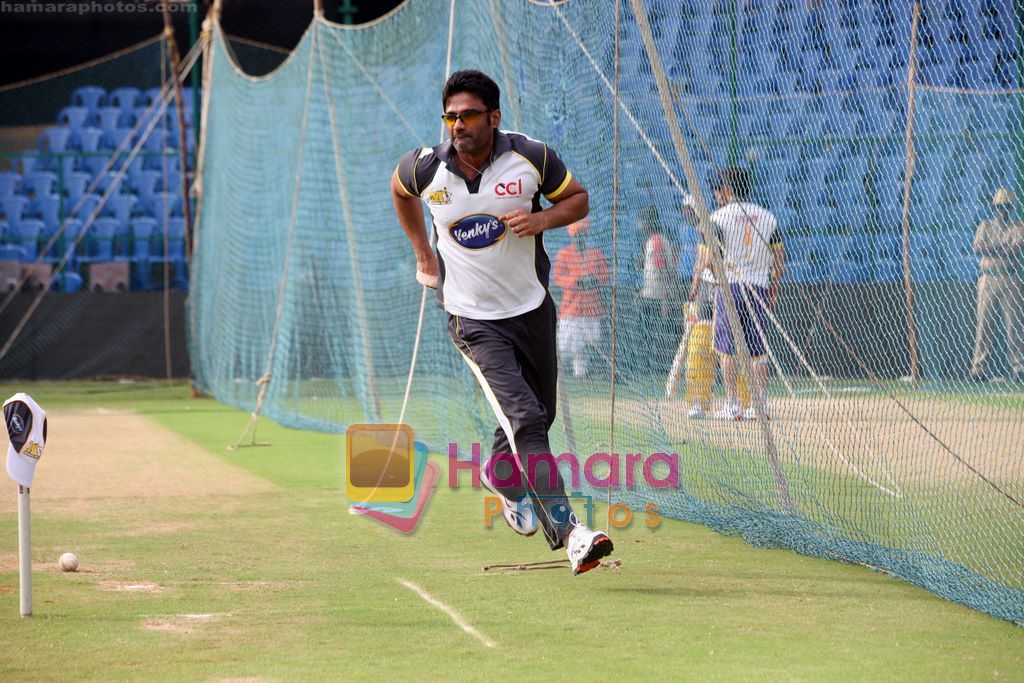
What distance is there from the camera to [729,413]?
26.6 feet

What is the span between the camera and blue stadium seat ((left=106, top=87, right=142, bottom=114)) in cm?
2655

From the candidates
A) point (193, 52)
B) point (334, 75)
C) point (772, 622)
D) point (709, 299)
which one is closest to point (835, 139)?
point (709, 299)

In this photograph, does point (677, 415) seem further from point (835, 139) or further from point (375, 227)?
point (375, 227)

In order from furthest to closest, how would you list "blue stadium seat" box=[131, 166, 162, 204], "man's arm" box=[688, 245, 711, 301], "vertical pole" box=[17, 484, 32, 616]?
"blue stadium seat" box=[131, 166, 162, 204] → "man's arm" box=[688, 245, 711, 301] → "vertical pole" box=[17, 484, 32, 616]

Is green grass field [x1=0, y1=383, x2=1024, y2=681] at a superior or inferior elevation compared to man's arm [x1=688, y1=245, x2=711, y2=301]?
inferior

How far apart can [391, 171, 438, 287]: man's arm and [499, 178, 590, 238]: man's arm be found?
557mm

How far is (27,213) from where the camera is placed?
23.6m

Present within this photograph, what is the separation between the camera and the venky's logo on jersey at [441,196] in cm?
582

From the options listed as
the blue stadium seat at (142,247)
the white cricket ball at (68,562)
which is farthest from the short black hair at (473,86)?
the blue stadium seat at (142,247)

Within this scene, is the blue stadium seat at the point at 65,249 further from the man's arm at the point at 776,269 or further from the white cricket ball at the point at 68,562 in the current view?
the white cricket ball at the point at 68,562

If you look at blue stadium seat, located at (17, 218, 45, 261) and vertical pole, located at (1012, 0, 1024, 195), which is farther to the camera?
blue stadium seat, located at (17, 218, 45, 261)

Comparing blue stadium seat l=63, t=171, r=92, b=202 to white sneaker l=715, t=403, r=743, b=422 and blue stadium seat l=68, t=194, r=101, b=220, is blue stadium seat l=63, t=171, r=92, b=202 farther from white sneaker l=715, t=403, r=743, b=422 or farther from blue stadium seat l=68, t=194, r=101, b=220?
white sneaker l=715, t=403, r=743, b=422

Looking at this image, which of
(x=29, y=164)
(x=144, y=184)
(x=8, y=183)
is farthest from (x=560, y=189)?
(x=29, y=164)

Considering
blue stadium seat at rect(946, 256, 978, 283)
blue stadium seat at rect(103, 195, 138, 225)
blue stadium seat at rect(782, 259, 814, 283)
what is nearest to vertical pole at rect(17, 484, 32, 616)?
blue stadium seat at rect(946, 256, 978, 283)
